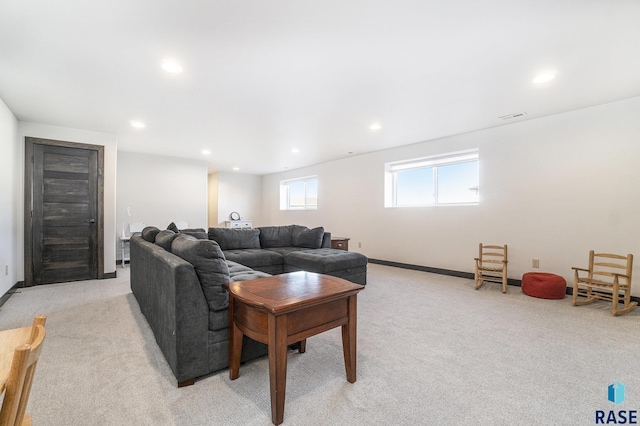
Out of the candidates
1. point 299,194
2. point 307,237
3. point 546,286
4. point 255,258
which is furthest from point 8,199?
point 546,286

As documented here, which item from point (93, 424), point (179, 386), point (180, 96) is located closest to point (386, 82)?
point (180, 96)

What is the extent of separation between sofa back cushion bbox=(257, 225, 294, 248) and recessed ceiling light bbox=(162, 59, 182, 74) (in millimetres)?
2920

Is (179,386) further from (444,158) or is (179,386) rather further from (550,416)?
(444,158)

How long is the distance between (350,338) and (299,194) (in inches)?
273

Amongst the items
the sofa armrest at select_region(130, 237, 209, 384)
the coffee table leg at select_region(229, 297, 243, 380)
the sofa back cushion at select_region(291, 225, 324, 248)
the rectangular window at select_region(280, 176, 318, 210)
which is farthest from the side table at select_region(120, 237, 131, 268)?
the coffee table leg at select_region(229, 297, 243, 380)

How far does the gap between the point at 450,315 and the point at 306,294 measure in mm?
2144

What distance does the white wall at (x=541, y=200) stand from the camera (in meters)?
3.48

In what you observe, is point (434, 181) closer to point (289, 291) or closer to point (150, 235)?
point (289, 291)

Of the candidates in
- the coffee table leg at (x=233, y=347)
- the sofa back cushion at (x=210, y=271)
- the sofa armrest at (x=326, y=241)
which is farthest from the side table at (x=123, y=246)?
the coffee table leg at (x=233, y=347)

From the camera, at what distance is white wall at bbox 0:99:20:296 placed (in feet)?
11.4

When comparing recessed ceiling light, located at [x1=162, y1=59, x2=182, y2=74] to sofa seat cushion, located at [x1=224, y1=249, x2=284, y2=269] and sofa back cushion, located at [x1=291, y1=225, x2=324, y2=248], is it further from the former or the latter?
sofa back cushion, located at [x1=291, y1=225, x2=324, y2=248]

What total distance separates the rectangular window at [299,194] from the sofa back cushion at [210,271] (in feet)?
19.5

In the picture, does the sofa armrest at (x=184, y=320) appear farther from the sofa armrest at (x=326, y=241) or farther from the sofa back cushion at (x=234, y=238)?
the sofa armrest at (x=326, y=241)

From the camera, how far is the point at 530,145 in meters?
4.13
